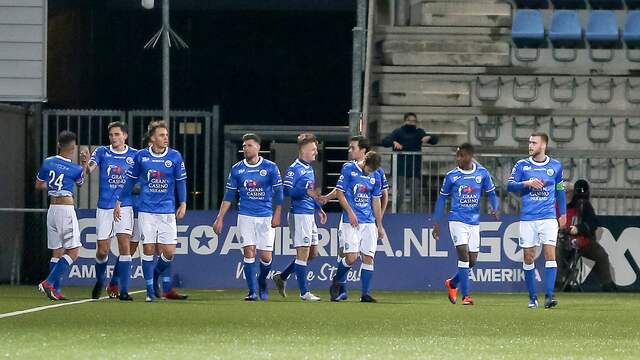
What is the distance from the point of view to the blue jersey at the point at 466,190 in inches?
714

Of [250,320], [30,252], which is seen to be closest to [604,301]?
[250,320]

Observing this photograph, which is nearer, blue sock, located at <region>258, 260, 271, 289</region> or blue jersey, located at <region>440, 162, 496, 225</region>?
blue jersey, located at <region>440, 162, 496, 225</region>

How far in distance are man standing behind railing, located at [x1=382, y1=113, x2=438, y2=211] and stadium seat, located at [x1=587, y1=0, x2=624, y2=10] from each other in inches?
239

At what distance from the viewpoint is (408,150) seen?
909 inches

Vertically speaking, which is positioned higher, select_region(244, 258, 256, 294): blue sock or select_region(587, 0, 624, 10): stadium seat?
select_region(587, 0, 624, 10): stadium seat

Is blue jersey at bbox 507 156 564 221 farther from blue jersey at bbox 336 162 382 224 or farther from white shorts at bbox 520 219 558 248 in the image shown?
blue jersey at bbox 336 162 382 224

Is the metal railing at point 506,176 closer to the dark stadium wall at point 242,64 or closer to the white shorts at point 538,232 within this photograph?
the white shorts at point 538,232

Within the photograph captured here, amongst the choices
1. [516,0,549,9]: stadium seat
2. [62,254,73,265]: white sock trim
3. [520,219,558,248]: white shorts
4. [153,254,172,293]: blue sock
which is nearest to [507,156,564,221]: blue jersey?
[520,219,558,248]: white shorts

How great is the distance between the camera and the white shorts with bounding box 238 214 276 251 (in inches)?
724

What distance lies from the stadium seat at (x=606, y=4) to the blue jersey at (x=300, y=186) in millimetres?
10677

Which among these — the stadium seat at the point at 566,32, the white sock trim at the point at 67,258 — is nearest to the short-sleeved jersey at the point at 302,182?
the white sock trim at the point at 67,258

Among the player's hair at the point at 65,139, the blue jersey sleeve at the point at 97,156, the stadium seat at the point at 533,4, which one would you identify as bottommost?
the blue jersey sleeve at the point at 97,156

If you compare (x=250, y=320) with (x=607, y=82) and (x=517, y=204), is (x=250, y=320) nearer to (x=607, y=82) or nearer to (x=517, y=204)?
(x=517, y=204)

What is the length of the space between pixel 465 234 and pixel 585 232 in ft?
14.4
